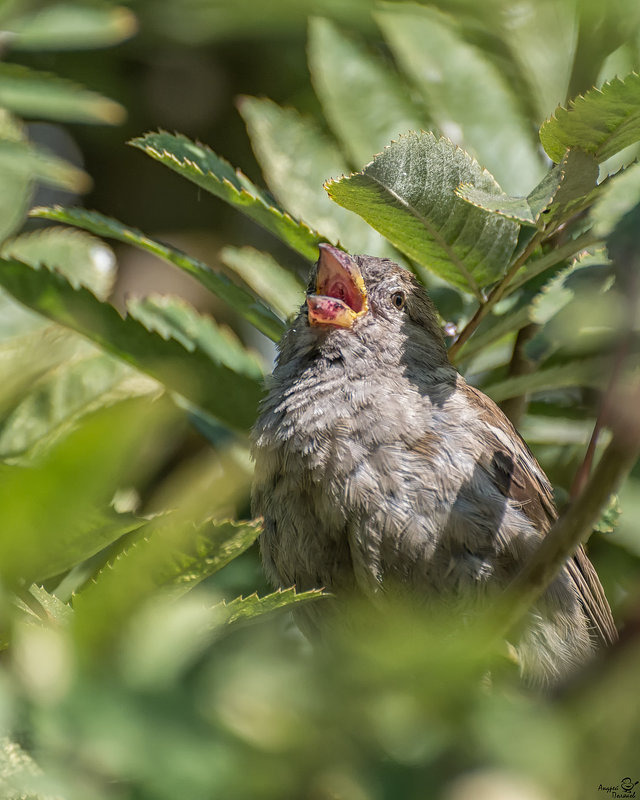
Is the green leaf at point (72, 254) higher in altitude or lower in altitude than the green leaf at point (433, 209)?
lower

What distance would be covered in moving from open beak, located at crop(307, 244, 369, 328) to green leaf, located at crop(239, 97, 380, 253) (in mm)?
88

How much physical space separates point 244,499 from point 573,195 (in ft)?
4.62

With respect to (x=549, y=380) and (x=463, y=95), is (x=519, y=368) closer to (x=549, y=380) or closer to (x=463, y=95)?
(x=549, y=380)

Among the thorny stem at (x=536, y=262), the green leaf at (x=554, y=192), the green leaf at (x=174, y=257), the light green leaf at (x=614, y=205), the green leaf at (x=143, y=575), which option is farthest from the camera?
the green leaf at (x=174, y=257)

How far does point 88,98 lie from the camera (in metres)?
2.65

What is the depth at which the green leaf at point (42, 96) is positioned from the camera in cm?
246

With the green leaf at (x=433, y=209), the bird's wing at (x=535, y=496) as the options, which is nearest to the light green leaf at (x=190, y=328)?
the bird's wing at (x=535, y=496)

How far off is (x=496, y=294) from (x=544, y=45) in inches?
35.5

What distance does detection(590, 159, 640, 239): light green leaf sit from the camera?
1.08 m

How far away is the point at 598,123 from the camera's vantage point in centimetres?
157

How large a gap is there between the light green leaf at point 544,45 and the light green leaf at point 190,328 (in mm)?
1069

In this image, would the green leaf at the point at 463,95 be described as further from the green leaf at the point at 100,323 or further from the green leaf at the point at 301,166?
the green leaf at the point at 100,323

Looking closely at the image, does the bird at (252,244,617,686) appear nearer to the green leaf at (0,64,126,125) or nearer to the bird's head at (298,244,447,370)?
the bird's head at (298,244,447,370)

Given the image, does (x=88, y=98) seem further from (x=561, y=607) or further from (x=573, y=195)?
(x=561, y=607)
